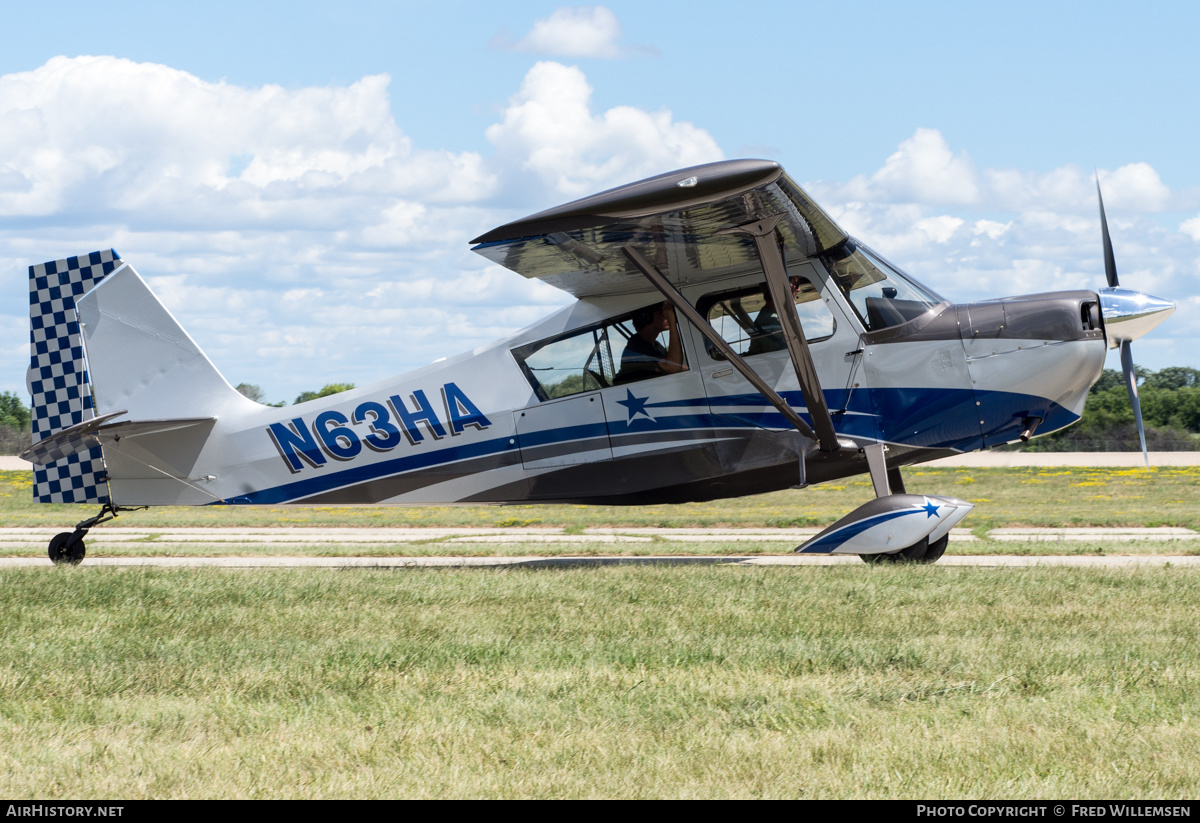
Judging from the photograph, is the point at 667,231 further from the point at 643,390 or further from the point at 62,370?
the point at 62,370

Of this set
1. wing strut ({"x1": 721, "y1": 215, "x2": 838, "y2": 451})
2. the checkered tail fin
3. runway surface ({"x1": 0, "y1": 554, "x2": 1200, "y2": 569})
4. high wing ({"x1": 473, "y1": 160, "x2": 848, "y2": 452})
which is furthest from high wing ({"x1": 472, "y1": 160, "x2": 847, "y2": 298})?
the checkered tail fin

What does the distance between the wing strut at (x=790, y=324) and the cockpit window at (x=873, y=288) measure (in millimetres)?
641

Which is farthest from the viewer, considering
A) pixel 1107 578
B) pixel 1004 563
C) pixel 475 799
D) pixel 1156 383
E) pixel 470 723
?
pixel 1156 383

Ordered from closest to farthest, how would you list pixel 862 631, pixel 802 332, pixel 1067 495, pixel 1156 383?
pixel 862 631 < pixel 802 332 < pixel 1067 495 < pixel 1156 383

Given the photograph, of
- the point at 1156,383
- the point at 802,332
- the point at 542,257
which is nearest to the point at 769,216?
the point at 802,332

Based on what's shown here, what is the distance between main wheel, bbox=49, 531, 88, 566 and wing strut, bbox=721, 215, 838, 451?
7.88 meters

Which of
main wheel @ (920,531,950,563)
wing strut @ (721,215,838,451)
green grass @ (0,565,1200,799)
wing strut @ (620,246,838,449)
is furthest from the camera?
main wheel @ (920,531,950,563)

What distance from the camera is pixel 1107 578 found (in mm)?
8539

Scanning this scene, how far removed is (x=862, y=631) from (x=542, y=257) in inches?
187

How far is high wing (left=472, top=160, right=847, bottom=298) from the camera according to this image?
8.02 meters

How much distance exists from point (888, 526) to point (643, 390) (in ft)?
8.79

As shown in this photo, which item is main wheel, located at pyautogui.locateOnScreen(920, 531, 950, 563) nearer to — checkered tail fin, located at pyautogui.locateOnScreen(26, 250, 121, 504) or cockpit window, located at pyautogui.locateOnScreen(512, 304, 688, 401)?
cockpit window, located at pyautogui.locateOnScreen(512, 304, 688, 401)

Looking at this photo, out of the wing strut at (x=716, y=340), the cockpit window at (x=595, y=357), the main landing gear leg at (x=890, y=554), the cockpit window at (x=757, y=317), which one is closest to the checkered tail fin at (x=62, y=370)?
the cockpit window at (x=595, y=357)

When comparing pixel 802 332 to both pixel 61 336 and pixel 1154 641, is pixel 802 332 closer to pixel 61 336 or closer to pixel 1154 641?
pixel 1154 641
